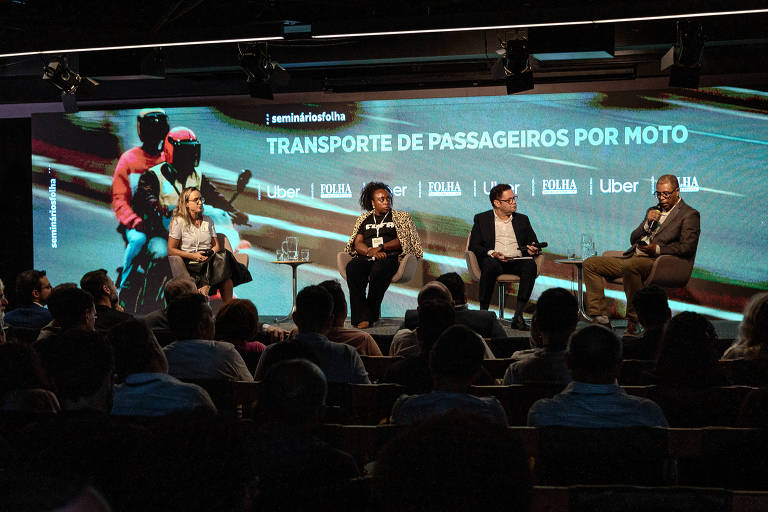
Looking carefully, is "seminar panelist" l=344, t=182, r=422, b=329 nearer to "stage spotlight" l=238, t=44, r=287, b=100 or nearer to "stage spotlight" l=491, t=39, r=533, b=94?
"stage spotlight" l=238, t=44, r=287, b=100

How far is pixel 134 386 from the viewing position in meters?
2.62

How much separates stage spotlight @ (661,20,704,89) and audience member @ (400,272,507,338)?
12.1 feet

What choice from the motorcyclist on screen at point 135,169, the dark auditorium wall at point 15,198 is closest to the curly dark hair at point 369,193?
the motorcyclist on screen at point 135,169

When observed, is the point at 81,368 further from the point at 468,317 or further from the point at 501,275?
the point at 501,275

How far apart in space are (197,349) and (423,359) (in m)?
0.93

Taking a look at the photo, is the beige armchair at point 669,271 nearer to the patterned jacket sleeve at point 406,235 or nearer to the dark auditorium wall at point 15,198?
the patterned jacket sleeve at point 406,235

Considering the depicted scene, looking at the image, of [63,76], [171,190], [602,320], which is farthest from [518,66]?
[63,76]

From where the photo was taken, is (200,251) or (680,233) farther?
(200,251)

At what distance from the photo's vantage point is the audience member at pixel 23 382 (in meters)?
2.52

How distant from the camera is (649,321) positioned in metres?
4.07

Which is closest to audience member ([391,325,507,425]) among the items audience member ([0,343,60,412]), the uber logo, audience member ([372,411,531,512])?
audience member ([0,343,60,412])

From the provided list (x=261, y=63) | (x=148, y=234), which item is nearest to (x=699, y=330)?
(x=261, y=63)

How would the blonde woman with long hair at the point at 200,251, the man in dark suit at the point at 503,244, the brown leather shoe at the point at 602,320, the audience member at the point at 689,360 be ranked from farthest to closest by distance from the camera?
the blonde woman with long hair at the point at 200,251, the man in dark suit at the point at 503,244, the brown leather shoe at the point at 602,320, the audience member at the point at 689,360

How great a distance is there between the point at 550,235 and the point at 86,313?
587cm
